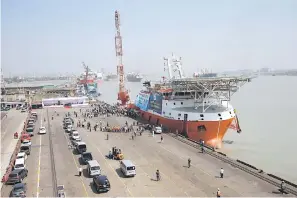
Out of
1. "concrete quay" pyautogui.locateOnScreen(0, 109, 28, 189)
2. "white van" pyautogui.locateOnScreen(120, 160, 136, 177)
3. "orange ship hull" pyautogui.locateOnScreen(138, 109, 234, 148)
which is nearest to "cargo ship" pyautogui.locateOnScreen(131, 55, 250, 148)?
"orange ship hull" pyautogui.locateOnScreen(138, 109, 234, 148)

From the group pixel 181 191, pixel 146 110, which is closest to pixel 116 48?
pixel 146 110

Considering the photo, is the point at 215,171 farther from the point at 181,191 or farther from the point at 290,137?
the point at 290,137

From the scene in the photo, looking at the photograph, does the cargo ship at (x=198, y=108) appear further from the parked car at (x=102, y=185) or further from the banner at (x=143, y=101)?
the parked car at (x=102, y=185)

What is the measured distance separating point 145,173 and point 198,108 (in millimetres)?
21165

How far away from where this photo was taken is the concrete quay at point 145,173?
21.9 meters

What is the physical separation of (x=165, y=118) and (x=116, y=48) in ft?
128

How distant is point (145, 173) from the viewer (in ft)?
85.2

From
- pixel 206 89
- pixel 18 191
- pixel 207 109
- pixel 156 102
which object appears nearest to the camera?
pixel 18 191

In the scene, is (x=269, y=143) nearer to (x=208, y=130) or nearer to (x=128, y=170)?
(x=208, y=130)

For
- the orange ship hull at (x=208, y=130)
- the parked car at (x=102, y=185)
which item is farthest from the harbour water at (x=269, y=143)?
the parked car at (x=102, y=185)

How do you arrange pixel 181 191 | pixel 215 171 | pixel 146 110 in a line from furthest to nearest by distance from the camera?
pixel 146 110, pixel 215 171, pixel 181 191

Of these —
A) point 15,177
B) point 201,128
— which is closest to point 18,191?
point 15,177

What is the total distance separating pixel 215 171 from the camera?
26.3 meters

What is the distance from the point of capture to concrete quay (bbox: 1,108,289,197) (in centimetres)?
2188
